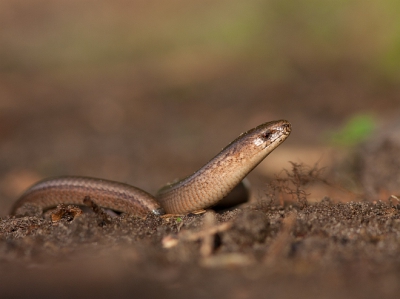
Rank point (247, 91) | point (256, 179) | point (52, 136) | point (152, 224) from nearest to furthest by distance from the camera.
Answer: point (152, 224) → point (256, 179) → point (52, 136) → point (247, 91)

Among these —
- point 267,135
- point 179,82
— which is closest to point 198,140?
point 179,82

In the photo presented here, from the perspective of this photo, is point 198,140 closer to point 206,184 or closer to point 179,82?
point 179,82

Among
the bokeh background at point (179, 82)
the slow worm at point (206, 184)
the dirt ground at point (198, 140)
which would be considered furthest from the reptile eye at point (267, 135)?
the bokeh background at point (179, 82)

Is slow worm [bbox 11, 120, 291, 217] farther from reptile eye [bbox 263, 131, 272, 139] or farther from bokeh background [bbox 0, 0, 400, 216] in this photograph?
bokeh background [bbox 0, 0, 400, 216]

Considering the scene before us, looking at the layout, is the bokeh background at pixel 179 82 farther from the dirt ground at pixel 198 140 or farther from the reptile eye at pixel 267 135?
the reptile eye at pixel 267 135

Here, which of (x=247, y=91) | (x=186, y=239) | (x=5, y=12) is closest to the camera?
(x=186, y=239)

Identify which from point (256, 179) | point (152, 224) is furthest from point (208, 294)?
point (256, 179)

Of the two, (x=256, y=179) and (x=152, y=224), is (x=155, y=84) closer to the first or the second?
(x=256, y=179)
